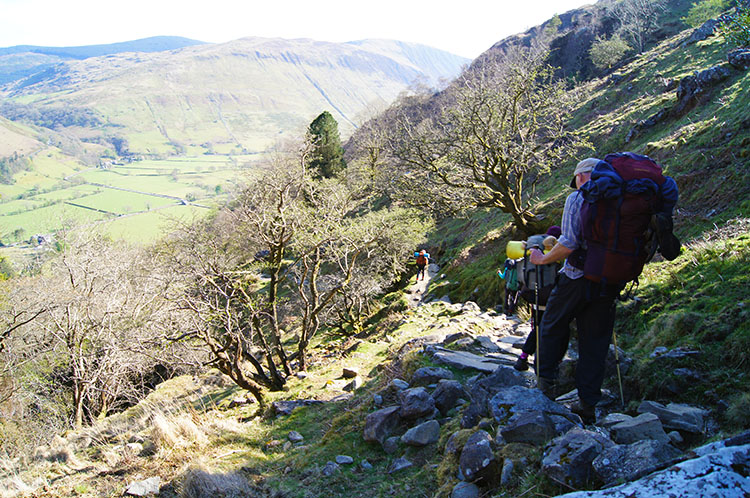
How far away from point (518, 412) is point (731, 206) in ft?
28.0

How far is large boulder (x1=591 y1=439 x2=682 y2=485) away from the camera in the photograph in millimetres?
2594

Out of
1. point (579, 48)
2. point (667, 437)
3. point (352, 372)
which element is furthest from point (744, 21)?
point (579, 48)

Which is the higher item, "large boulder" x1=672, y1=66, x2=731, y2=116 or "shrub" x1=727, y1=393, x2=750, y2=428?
"large boulder" x1=672, y1=66, x2=731, y2=116

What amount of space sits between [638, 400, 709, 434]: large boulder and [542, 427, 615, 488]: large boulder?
2.79ft

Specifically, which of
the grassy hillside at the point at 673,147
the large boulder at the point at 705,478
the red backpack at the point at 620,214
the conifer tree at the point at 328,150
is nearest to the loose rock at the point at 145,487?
the large boulder at the point at 705,478

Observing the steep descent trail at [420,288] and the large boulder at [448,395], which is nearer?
the large boulder at [448,395]

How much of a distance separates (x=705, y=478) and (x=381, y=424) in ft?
12.9

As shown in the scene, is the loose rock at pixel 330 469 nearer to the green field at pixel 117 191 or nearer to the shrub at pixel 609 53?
the shrub at pixel 609 53

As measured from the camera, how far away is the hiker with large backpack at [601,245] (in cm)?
343

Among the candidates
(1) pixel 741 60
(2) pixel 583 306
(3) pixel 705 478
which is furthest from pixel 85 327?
(1) pixel 741 60

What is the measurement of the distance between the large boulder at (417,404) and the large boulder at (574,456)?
2.28 meters

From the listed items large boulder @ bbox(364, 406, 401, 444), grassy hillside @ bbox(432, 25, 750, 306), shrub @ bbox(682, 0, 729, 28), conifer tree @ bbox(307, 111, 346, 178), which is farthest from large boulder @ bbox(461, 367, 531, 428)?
shrub @ bbox(682, 0, 729, 28)

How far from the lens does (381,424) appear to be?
5.41 meters

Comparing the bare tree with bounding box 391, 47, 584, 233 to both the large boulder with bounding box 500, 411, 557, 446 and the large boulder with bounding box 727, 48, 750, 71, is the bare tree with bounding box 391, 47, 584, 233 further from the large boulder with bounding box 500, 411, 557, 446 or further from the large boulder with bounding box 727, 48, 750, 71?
the large boulder with bounding box 500, 411, 557, 446
